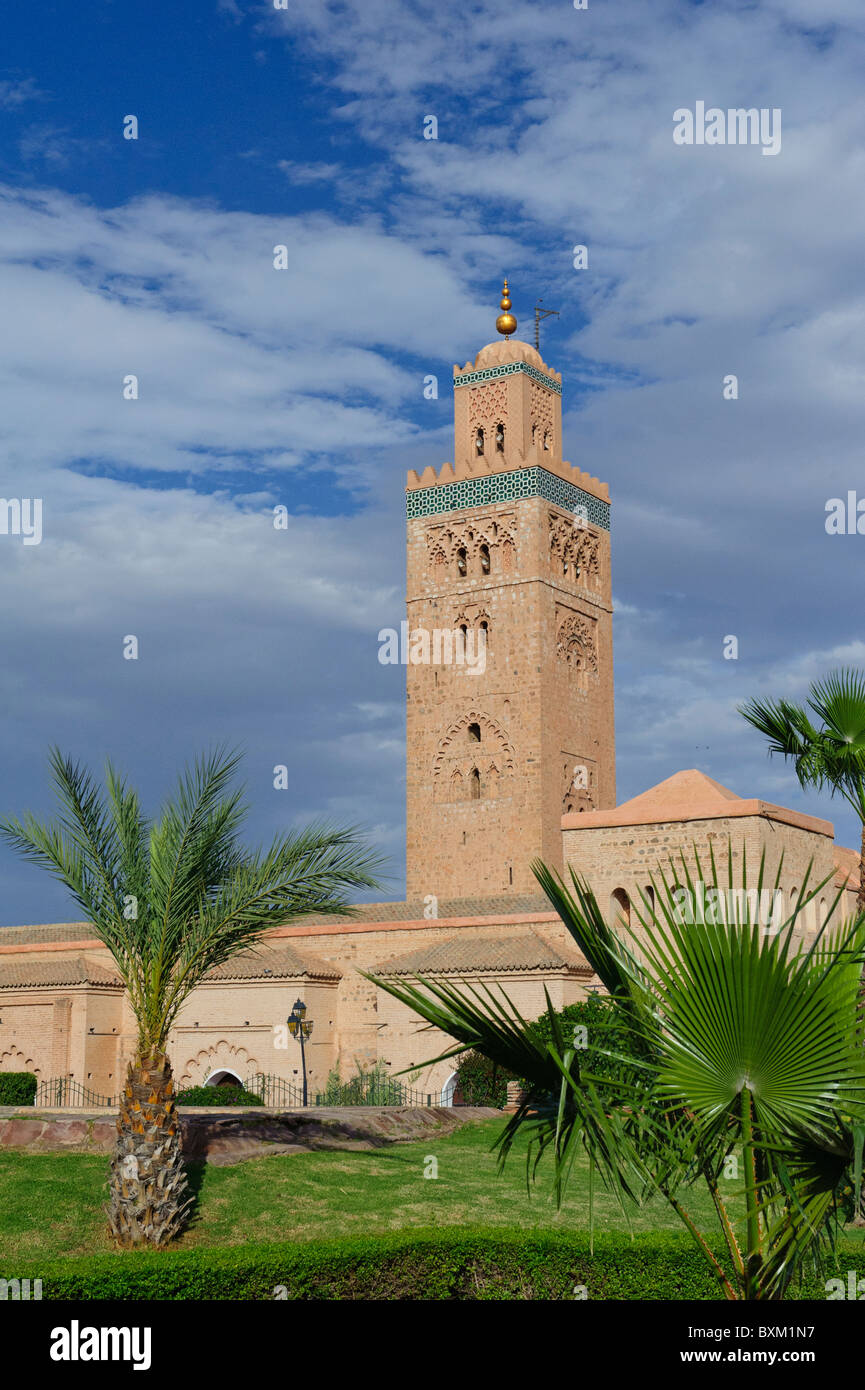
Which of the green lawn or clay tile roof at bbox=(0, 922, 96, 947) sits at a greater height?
clay tile roof at bbox=(0, 922, 96, 947)

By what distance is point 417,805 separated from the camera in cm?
3634

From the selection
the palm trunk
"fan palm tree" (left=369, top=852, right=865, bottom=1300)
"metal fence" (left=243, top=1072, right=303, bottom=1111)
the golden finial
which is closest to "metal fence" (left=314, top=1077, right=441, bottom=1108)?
"metal fence" (left=243, top=1072, right=303, bottom=1111)

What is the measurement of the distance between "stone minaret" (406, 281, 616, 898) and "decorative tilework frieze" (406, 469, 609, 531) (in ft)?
0.13

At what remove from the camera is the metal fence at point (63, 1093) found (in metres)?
27.8

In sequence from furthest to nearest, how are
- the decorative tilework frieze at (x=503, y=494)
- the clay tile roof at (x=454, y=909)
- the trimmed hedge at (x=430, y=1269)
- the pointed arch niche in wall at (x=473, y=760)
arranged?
the decorative tilework frieze at (x=503, y=494)
the pointed arch niche in wall at (x=473, y=760)
the clay tile roof at (x=454, y=909)
the trimmed hedge at (x=430, y=1269)

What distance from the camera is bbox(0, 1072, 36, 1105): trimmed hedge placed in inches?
995

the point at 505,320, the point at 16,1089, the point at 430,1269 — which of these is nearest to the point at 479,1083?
the point at 16,1089

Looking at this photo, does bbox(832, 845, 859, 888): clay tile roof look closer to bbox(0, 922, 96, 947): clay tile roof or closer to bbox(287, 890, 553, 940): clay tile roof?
bbox(287, 890, 553, 940): clay tile roof

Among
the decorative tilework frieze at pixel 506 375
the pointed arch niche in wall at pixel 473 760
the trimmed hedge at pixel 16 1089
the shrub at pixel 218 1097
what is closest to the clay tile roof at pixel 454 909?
the pointed arch niche in wall at pixel 473 760

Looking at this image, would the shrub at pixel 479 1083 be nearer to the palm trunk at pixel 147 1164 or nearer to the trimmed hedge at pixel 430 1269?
the palm trunk at pixel 147 1164

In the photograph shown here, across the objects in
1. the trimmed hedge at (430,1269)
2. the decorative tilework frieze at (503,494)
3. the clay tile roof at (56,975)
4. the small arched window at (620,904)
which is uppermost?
the decorative tilework frieze at (503,494)

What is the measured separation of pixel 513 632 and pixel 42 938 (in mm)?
14630

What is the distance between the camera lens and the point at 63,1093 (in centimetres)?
2783

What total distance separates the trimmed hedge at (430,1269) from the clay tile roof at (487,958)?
13427mm
